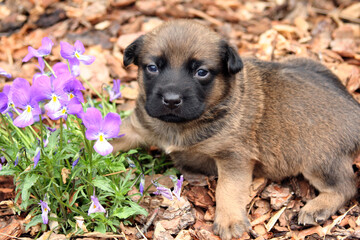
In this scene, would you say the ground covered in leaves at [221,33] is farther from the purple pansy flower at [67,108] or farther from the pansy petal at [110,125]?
the purple pansy flower at [67,108]

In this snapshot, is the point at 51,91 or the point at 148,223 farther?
the point at 148,223

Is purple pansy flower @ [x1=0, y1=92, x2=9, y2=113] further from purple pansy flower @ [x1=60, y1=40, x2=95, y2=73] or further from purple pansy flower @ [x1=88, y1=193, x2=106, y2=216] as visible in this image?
purple pansy flower @ [x1=88, y1=193, x2=106, y2=216]

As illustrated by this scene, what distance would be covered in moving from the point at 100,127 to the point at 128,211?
100 centimetres

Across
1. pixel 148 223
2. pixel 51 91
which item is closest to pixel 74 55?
pixel 51 91

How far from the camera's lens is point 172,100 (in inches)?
142

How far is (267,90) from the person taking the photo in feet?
14.7

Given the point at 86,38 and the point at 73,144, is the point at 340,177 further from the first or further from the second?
the point at 86,38

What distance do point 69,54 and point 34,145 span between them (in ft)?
2.88

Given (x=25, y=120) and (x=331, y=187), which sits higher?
(x=25, y=120)

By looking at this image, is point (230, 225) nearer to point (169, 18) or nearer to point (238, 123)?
point (238, 123)

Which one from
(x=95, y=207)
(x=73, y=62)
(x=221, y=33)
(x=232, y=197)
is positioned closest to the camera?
(x=95, y=207)

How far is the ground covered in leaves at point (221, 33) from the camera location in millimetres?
4176

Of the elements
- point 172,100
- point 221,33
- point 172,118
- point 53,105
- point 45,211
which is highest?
point 53,105

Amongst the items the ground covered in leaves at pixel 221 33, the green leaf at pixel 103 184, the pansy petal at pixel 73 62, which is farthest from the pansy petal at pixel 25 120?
the ground covered in leaves at pixel 221 33
